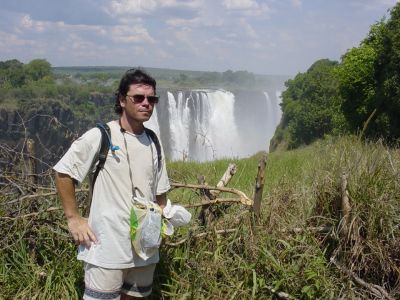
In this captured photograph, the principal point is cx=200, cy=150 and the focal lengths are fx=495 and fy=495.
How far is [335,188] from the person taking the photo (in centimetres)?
397

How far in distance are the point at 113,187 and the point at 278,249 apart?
1504 mm

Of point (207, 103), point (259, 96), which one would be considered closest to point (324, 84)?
point (207, 103)

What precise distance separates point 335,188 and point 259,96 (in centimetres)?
8355

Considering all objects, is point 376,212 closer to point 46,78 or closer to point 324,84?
point 324,84

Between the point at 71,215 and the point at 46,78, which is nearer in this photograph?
the point at 71,215

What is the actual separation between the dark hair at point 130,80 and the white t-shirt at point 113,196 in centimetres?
19

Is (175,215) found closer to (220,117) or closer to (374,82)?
(374,82)

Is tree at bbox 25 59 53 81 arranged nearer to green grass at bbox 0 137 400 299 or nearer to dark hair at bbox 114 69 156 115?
green grass at bbox 0 137 400 299

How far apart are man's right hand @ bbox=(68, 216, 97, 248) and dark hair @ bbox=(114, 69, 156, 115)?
763 millimetres

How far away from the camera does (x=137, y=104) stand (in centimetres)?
308

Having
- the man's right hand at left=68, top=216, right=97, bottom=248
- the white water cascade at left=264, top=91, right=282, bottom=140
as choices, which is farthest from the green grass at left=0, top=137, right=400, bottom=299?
the white water cascade at left=264, top=91, right=282, bottom=140

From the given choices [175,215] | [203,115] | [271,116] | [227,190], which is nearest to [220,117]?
[203,115]

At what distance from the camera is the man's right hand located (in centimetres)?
299

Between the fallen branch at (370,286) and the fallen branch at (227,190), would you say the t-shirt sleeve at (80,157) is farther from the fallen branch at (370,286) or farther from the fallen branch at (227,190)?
the fallen branch at (370,286)
